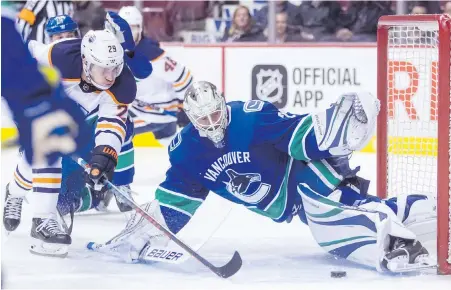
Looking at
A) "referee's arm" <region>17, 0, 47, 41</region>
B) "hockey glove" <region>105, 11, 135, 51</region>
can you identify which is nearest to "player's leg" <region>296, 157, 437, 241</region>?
"hockey glove" <region>105, 11, 135, 51</region>

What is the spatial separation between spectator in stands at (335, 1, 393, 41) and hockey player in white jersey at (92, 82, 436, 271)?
3.04 m

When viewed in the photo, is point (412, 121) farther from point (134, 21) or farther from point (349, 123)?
point (134, 21)

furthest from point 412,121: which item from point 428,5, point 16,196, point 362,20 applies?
point 362,20

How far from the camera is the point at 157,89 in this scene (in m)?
6.20

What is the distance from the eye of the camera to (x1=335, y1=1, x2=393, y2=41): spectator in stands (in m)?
6.67

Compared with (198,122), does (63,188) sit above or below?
below

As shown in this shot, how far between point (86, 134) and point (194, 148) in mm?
607

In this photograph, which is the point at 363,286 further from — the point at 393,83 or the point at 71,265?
the point at 393,83

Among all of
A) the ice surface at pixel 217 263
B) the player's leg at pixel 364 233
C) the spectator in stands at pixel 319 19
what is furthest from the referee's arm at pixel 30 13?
the player's leg at pixel 364 233

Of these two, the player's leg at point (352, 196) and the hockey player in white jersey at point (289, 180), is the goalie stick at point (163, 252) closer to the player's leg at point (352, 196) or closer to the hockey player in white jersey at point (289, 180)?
the hockey player in white jersey at point (289, 180)

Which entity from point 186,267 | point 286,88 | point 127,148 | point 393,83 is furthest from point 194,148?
point 286,88

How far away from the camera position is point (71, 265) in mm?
3713

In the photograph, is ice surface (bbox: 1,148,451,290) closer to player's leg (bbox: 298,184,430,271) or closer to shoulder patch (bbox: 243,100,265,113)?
player's leg (bbox: 298,184,430,271)

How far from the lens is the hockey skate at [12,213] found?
4227 mm
